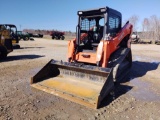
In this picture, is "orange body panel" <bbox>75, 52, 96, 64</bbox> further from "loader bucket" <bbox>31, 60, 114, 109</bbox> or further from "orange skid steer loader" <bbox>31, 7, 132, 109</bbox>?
"loader bucket" <bbox>31, 60, 114, 109</bbox>

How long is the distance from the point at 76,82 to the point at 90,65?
81 cm

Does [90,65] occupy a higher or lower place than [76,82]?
higher

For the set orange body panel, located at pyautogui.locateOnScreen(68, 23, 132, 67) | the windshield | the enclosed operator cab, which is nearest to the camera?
orange body panel, located at pyautogui.locateOnScreen(68, 23, 132, 67)

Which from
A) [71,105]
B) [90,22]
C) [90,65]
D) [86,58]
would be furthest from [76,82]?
[90,22]

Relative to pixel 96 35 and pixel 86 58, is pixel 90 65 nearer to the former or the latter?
pixel 86 58

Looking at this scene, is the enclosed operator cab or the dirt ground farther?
the enclosed operator cab

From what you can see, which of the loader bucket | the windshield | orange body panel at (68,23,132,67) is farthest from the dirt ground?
the windshield

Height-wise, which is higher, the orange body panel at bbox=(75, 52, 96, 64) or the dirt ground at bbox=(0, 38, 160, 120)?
the orange body panel at bbox=(75, 52, 96, 64)

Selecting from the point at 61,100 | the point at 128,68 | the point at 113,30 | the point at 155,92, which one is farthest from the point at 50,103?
the point at 128,68

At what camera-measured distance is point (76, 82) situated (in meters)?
6.41

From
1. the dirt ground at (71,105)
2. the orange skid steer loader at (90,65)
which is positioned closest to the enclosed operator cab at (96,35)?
the orange skid steer loader at (90,65)

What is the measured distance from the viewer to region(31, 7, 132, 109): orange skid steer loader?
560cm

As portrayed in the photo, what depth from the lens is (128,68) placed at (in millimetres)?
9406

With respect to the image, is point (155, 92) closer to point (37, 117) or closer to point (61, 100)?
point (61, 100)
